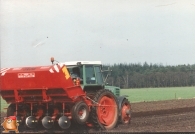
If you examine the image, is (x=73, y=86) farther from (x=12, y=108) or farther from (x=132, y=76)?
(x=132, y=76)

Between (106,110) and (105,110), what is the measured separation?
0.09 meters

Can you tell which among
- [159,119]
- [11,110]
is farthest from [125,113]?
[11,110]

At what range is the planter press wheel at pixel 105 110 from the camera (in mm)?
11203

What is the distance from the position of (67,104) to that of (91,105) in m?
0.83

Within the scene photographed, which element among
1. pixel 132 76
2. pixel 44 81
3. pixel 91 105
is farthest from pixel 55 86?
pixel 132 76

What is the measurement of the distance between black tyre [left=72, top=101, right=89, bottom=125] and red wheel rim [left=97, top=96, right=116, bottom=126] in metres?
0.70

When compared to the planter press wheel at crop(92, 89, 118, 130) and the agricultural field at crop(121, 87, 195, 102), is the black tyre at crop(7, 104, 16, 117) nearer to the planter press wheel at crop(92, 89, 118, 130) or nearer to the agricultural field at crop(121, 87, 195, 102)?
the planter press wheel at crop(92, 89, 118, 130)

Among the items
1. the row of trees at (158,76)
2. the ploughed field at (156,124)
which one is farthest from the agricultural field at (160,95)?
the ploughed field at (156,124)

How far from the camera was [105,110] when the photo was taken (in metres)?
12.0

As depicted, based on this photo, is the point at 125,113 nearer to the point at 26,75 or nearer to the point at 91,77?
the point at 91,77

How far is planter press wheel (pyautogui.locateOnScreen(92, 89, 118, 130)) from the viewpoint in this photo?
36.8ft

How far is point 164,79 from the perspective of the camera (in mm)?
73562

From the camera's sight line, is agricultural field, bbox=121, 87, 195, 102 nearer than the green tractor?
No

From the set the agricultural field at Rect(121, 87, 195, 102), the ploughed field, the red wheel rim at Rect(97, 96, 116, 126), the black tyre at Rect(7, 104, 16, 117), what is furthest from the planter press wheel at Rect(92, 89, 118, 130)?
the agricultural field at Rect(121, 87, 195, 102)
